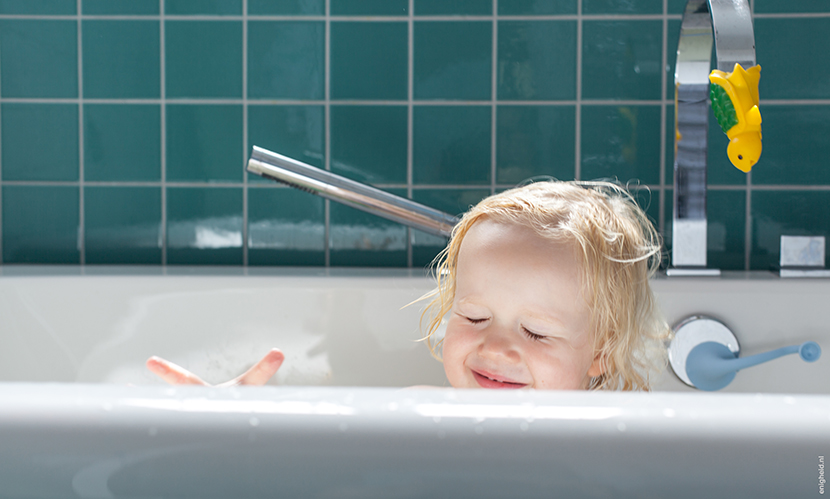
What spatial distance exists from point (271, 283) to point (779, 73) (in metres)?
0.93

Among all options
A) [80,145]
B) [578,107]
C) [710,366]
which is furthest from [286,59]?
[710,366]

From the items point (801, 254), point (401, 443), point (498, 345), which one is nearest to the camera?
point (401, 443)

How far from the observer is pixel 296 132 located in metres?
1.05

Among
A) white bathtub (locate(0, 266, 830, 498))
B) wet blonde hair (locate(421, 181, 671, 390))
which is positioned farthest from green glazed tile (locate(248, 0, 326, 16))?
white bathtub (locate(0, 266, 830, 498))

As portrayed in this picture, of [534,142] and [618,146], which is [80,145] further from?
[618,146]

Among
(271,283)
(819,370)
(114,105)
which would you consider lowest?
(819,370)

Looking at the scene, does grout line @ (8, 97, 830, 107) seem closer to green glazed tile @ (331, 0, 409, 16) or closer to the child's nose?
green glazed tile @ (331, 0, 409, 16)

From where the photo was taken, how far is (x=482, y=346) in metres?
0.58

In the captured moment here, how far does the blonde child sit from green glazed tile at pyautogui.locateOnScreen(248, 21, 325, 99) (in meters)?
0.53

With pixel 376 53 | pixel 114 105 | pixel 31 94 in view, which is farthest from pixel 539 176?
pixel 31 94

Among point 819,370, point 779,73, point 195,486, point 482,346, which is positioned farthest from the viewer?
point 779,73

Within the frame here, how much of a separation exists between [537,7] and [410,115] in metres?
0.29

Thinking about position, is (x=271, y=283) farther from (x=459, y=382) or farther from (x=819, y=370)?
(x=819, y=370)

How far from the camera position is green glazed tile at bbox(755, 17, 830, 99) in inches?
39.3
